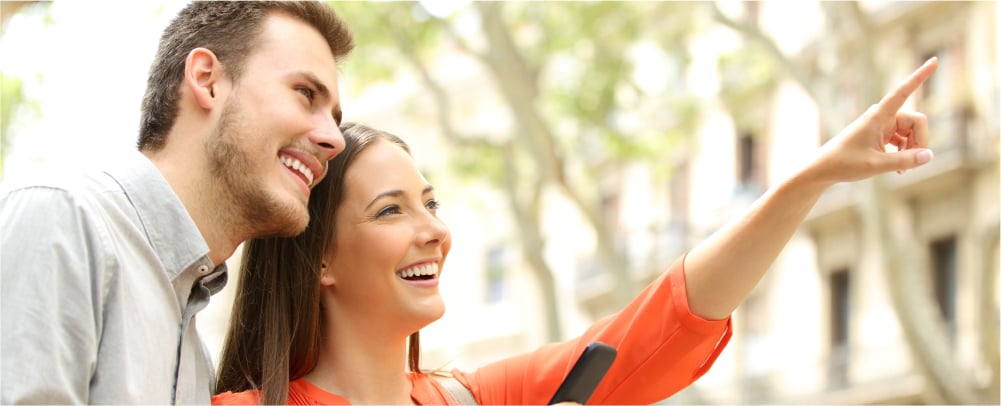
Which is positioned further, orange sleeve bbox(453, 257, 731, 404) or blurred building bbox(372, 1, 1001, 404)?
blurred building bbox(372, 1, 1001, 404)

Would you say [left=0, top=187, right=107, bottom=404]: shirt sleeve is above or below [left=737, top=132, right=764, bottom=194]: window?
below

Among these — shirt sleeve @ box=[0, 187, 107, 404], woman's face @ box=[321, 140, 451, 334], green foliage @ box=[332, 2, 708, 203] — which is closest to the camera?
shirt sleeve @ box=[0, 187, 107, 404]

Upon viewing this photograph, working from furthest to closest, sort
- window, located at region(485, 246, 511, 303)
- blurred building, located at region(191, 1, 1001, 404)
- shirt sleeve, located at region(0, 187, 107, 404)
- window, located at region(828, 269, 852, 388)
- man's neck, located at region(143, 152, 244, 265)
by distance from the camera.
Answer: window, located at region(485, 246, 511, 303), window, located at region(828, 269, 852, 388), blurred building, located at region(191, 1, 1001, 404), man's neck, located at region(143, 152, 244, 265), shirt sleeve, located at region(0, 187, 107, 404)

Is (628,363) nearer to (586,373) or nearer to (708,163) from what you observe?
(586,373)

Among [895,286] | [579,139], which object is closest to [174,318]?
[895,286]

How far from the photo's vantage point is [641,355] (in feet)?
9.56

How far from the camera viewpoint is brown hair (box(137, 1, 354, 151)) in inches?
110

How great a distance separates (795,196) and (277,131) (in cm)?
101

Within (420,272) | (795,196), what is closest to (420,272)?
(420,272)

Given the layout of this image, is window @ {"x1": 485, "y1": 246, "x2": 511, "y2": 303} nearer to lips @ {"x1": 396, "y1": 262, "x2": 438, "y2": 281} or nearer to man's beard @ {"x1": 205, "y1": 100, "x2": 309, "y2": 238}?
lips @ {"x1": 396, "y1": 262, "x2": 438, "y2": 281}

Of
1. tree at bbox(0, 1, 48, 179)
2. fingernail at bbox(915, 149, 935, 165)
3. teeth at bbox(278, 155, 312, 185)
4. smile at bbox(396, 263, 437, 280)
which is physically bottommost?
smile at bbox(396, 263, 437, 280)

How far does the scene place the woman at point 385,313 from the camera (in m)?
2.87

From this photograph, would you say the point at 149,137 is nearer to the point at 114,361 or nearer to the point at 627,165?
the point at 114,361

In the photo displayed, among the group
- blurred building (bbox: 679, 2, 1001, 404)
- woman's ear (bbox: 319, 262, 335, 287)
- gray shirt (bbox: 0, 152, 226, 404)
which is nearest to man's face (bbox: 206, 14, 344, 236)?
gray shirt (bbox: 0, 152, 226, 404)
